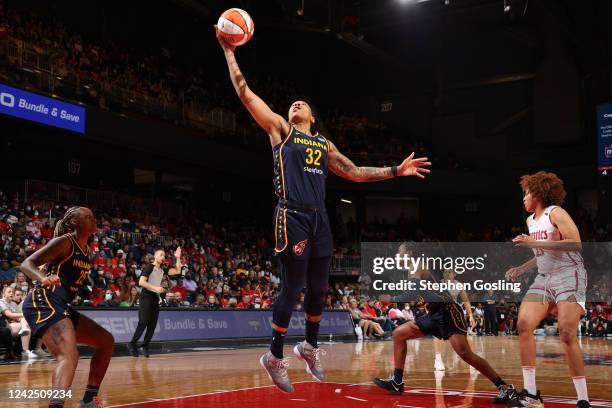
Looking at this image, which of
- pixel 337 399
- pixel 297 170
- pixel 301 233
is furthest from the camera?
pixel 337 399

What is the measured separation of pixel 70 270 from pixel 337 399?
10.00 feet

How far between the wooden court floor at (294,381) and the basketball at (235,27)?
137 inches

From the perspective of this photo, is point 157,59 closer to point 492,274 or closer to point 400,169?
point 492,274

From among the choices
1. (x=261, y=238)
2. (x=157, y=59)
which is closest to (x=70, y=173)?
(x=157, y=59)

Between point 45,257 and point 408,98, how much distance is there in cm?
3412

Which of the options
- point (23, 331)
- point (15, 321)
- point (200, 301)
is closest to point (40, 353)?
point (23, 331)

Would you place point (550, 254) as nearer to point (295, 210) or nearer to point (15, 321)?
point (295, 210)

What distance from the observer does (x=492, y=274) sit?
29.3 metres

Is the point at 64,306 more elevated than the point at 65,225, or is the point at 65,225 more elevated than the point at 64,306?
the point at 65,225

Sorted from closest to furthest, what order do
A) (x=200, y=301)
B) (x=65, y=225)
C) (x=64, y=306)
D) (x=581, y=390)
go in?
(x=64, y=306), (x=65, y=225), (x=581, y=390), (x=200, y=301)

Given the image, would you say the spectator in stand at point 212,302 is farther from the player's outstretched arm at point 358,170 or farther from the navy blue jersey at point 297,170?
the navy blue jersey at point 297,170

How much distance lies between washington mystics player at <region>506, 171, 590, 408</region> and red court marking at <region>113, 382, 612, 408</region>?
75cm

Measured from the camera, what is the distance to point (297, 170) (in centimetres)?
524

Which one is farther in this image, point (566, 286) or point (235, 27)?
point (566, 286)
